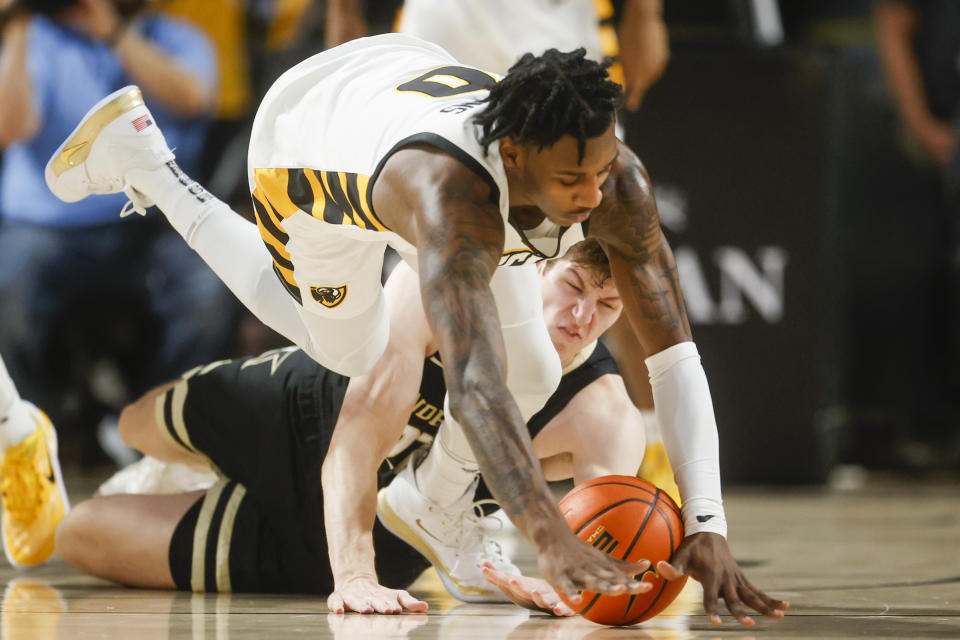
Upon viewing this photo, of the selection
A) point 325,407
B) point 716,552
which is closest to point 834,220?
point 325,407

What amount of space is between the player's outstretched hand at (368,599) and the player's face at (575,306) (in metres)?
0.65

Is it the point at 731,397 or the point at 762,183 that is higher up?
the point at 762,183

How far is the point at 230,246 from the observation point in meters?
2.90

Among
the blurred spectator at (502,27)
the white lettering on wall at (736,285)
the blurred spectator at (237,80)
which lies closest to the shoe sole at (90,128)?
the blurred spectator at (502,27)

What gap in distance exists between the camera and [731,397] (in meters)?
5.21

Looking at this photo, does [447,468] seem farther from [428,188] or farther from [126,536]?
[428,188]

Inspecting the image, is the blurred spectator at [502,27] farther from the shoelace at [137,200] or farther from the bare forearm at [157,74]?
the bare forearm at [157,74]

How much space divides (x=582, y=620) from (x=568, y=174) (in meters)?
0.84

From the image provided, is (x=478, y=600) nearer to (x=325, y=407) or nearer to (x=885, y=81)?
(x=325, y=407)

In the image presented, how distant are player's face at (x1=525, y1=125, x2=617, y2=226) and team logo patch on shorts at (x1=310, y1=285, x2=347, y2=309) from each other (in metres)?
0.68

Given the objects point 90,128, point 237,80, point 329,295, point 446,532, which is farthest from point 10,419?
point 237,80

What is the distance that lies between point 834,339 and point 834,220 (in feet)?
1.65

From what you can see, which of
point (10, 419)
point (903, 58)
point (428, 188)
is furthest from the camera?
point (903, 58)

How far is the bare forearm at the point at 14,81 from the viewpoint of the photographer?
4.82 m
